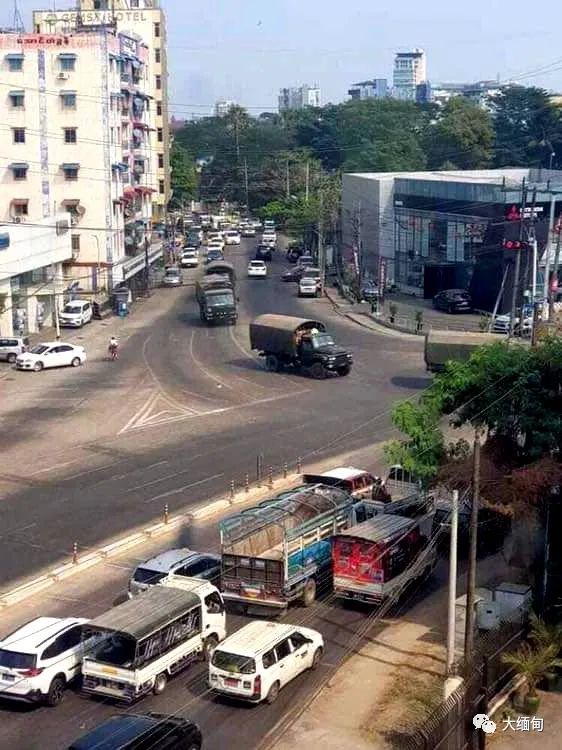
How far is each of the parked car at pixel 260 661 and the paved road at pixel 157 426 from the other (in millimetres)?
7117

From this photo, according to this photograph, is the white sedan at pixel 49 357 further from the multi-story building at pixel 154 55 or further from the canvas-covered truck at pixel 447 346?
the multi-story building at pixel 154 55

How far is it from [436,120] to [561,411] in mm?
116775

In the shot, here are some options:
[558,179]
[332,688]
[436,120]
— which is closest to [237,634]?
[332,688]

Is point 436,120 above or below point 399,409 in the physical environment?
above

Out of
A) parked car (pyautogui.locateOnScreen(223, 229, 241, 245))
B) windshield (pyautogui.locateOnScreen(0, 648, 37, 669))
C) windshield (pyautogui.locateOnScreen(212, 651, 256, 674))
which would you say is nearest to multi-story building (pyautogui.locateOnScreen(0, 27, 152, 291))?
parked car (pyautogui.locateOnScreen(223, 229, 241, 245))

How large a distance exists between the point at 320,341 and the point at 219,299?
558 inches

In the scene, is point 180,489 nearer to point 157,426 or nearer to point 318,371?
point 157,426

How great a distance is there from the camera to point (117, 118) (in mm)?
69188

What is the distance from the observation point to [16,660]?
1739 cm

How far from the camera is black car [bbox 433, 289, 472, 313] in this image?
62.2m

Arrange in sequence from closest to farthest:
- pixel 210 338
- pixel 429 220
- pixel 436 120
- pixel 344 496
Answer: pixel 344 496
pixel 210 338
pixel 429 220
pixel 436 120

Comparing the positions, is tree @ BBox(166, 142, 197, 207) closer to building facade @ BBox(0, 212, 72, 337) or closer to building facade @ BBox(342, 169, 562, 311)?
building facade @ BBox(342, 169, 562, 311)

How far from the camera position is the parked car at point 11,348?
1843 inches

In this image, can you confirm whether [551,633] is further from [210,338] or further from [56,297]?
[56,297]
